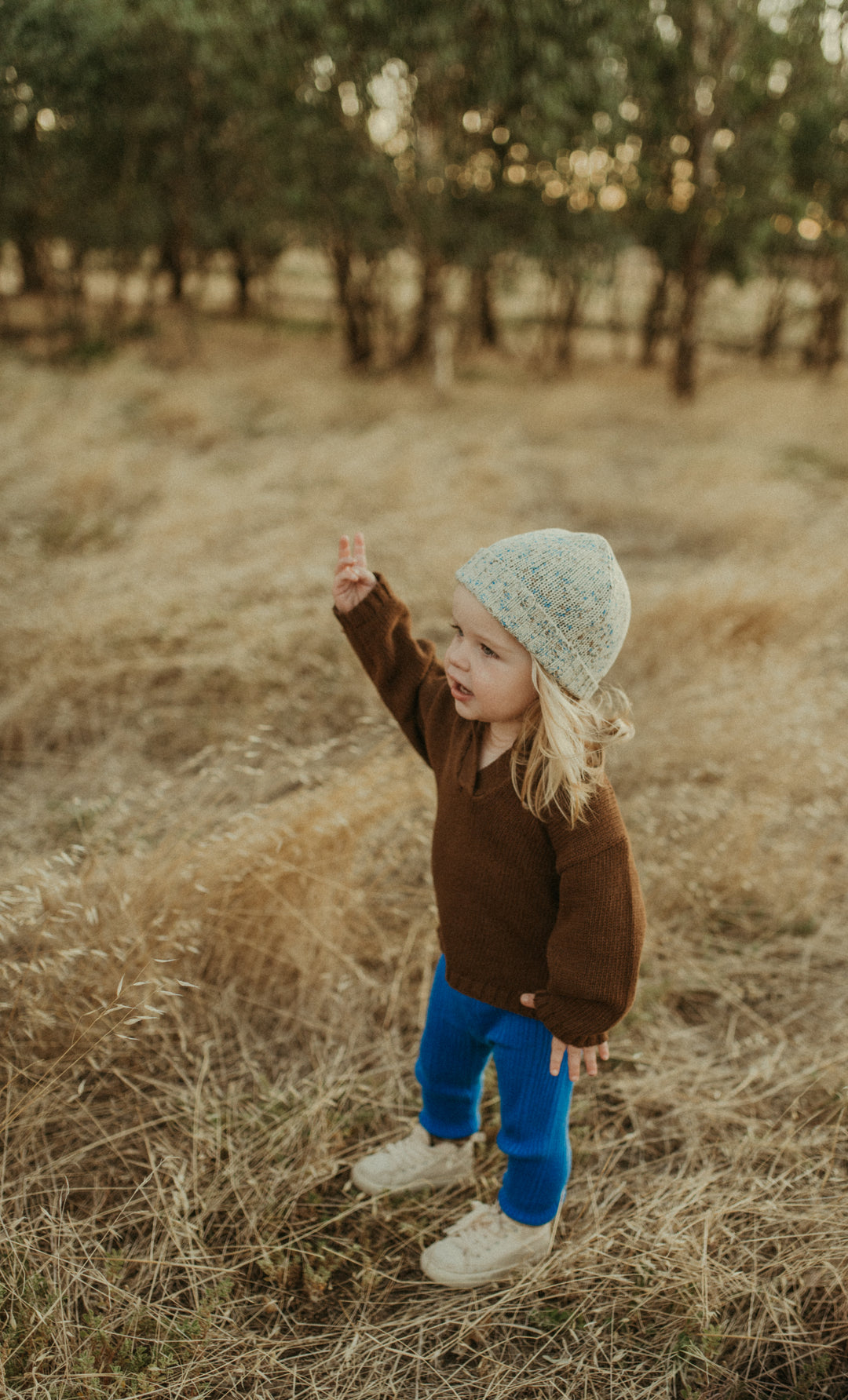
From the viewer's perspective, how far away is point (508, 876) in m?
1.55

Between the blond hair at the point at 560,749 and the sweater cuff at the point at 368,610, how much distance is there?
40cm

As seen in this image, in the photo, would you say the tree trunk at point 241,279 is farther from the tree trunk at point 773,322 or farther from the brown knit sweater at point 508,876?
the brown knit sweater at point 508,876

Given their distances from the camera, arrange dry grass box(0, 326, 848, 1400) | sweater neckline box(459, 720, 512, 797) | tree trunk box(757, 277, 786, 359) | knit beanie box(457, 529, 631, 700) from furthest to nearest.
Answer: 1. tree trunk box(757, 277, 786, 359)
2. dry grass box(0, 326, 848, 1400)
3. sweater neckline box(459, 720, 512, 797)
4. knit beanie box(457, 529, 631, 700)

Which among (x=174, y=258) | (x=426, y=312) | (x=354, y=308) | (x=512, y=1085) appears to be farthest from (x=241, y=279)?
(x=512, y=1085)

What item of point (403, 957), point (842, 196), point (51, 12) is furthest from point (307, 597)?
point (842, 196)

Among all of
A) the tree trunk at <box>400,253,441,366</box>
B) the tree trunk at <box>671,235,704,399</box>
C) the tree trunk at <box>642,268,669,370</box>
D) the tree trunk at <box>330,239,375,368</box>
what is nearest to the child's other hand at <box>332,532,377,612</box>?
the tree trunk at <box>400,253,441,366</box>

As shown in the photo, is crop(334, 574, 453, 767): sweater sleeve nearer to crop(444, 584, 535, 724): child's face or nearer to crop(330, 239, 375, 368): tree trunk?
crop(444, 584, 535, 724): child's face

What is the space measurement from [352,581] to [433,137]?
37.5 ft

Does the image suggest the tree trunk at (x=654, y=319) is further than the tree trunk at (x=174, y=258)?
Yes

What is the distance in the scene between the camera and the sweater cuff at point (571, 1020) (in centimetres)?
144

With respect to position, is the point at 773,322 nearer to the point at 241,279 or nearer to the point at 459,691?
the point at 241,279

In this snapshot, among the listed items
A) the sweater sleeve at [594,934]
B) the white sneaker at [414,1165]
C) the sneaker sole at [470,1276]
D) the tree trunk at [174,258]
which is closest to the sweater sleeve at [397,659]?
the sweater sleeve at [594,934]

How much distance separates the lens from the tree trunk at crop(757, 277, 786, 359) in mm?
18453

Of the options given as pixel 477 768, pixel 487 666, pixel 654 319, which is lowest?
pixel 477 768
